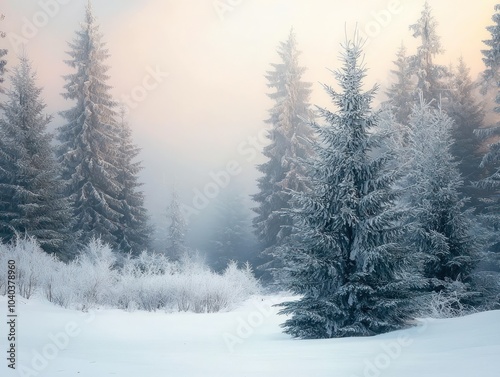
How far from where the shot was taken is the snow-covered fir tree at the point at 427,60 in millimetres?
28172

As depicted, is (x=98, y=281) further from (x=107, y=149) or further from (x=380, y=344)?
(x=107, y=149)

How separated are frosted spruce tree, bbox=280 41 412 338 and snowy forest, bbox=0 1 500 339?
37 mm

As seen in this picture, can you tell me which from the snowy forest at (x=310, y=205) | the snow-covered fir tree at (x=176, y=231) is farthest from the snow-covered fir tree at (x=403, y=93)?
the snow-covered fir tree at (x=176, y=231)

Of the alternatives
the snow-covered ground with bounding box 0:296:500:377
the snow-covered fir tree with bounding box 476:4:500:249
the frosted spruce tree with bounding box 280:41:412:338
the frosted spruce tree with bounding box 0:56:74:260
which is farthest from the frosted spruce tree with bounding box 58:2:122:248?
the snow-covered fir tree with bounding box 476:4:500:249

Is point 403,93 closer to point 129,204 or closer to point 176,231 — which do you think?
point 129,204

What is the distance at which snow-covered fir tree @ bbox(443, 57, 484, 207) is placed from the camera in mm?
27469

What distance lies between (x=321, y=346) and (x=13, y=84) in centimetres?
2358

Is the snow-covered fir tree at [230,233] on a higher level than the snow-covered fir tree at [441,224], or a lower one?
lower

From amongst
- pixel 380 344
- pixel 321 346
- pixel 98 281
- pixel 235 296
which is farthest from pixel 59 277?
pixel 380 344

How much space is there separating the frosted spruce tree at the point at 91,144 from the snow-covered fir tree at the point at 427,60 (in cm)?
2190

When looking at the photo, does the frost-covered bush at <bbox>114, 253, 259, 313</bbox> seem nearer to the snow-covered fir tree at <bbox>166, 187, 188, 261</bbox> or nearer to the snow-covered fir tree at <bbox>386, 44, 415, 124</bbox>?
the snow-covered fir tree at <bbox>386, 44, 415, 124</bbox>

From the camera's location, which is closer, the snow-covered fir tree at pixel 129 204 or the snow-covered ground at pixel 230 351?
the snow-covered ground at pixel 230 351

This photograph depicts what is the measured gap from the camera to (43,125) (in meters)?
23.3

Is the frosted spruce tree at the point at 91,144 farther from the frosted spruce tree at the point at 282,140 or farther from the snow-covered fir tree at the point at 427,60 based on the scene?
the snow-covered fir tree at the point at 427,60
